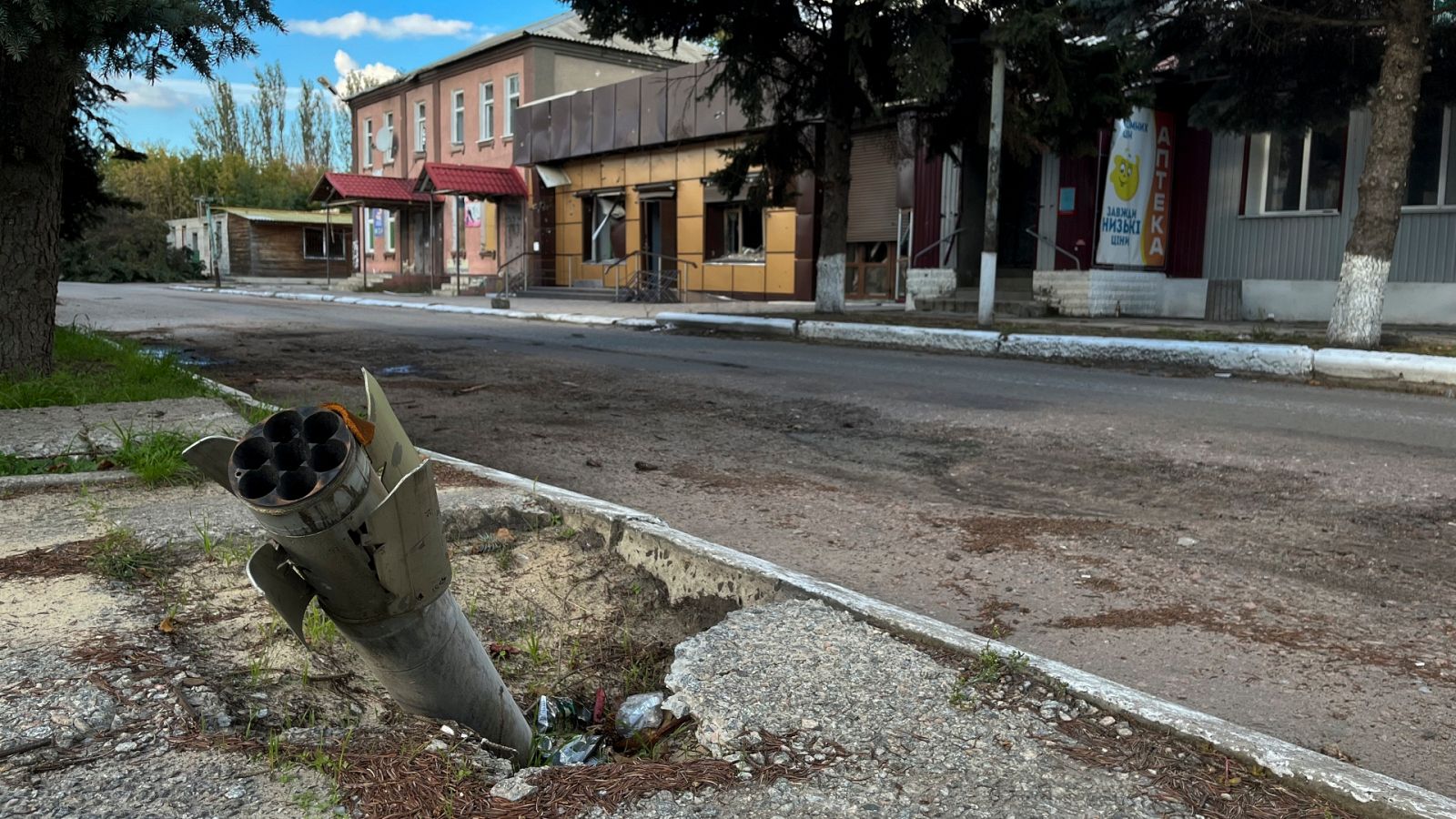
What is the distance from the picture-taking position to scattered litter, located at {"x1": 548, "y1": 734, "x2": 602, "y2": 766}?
8.13ft

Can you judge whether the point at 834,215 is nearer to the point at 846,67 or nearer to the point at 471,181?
the point at 846,67

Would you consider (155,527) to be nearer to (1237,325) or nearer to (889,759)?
(889,759)

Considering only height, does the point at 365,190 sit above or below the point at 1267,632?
above

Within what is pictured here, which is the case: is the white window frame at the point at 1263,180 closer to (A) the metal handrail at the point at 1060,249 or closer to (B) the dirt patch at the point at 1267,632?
(A) the metal handrail at the point at 1060,249

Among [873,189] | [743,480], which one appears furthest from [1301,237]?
[743,480]

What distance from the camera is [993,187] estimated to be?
46.6ft

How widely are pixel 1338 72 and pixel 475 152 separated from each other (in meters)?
29.1

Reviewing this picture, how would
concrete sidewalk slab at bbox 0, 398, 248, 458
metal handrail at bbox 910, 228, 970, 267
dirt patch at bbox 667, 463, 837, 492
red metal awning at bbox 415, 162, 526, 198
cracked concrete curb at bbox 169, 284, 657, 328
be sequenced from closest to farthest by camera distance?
concrete sidewalk slab at bbox 0, 398, 248, 458
dirt patch at bbox 667, 463, 837, 492
cracked concrete curb at bbox 169, 284, 657, 328
metal handrail at bbox 910, 228, 970, 267
red metal awning at bbox 415, 162, 526, 198

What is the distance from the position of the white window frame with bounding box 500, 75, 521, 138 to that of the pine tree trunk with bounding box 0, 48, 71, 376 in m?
28.2

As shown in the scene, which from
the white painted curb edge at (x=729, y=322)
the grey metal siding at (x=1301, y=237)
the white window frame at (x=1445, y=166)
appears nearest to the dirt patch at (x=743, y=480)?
the white painted curb edge at (x=729, y=322)

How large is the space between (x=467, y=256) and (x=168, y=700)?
3507 cm

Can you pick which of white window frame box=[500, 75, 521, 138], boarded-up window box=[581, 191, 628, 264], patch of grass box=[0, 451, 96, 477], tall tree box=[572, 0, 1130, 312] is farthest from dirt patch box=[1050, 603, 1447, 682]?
white window frame box=[500, 75, 521, 138]

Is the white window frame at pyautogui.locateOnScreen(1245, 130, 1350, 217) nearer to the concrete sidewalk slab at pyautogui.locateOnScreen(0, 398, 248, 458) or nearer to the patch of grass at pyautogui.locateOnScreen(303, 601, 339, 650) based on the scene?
the concrete sidewalk slab at pyautogui.locateOnScreen(0, 398, 248, 458)

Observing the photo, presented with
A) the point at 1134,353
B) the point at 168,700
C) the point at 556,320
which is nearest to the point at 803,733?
the point at 168,700
